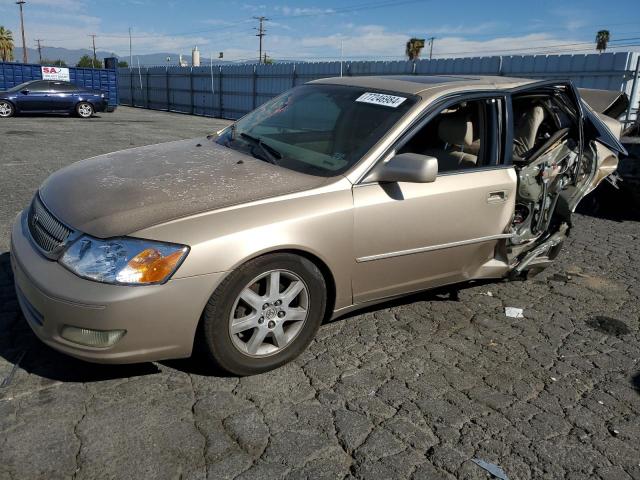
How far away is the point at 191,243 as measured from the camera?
263 cm

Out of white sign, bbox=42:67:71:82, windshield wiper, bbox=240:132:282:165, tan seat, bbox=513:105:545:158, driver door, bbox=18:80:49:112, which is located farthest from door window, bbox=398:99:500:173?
white sign, bbox=42:67:71:82

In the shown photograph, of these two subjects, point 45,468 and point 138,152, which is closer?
point 45,468

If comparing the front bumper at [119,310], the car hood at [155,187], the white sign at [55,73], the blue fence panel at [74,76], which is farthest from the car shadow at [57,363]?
the white sign at [55,73]

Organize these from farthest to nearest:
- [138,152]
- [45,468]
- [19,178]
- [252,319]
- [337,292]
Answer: [19,178] → [138,152] → [337,292] → [252,319] → [45,468]

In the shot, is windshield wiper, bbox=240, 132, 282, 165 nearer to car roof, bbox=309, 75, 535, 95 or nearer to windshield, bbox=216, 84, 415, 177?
windshield, bbox=216, 84, 415, 177

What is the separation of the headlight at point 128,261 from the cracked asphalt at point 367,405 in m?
0.67

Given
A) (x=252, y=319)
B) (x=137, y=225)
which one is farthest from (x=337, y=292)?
(x=137, y=225)

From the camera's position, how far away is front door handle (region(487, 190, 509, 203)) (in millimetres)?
3690

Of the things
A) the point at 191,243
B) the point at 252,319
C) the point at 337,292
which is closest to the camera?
the point at 191,243

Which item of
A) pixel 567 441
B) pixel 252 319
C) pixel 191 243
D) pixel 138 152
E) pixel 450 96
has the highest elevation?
pixel 450 96

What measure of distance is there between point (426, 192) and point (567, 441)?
Answer: 1.57 m

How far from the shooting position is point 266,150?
12.0 feet

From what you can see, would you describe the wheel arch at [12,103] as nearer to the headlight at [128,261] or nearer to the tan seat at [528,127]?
the tan seat at [528,127]

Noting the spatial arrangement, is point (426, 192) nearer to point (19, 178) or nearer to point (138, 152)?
point (138, 152)
